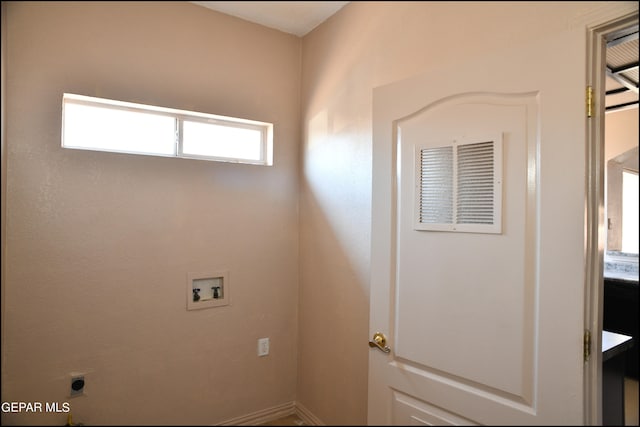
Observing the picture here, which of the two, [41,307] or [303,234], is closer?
[41,307]

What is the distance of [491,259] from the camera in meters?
0.92

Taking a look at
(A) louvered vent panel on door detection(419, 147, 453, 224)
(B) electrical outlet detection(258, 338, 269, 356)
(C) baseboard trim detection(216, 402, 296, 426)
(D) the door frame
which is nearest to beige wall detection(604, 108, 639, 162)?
(D) the door frame

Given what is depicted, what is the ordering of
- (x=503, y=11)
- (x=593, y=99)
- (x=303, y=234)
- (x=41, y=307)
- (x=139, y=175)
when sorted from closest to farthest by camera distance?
(x=593, y=99)
(x=503, y=11)
(x=41, y=307)
(x=139, y=175)
(x=303, y=234)

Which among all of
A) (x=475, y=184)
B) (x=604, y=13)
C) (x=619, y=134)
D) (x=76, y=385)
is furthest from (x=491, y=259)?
(x=76, y=385)

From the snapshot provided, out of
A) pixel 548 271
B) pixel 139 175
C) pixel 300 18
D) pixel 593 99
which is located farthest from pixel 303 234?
pixel 593 99

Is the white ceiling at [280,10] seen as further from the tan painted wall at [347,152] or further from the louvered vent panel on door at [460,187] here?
the louvered vent panel on door at [460,187]

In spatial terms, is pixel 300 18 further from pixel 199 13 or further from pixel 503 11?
pixel 503 11

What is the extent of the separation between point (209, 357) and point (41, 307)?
2.26 feet

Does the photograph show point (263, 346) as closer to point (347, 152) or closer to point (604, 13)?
point (347, 152)

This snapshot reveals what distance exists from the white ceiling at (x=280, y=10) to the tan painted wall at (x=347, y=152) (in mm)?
68

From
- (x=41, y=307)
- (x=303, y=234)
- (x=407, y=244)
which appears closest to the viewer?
(x=407, y=244)

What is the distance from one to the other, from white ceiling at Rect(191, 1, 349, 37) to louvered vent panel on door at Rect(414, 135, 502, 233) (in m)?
0.88

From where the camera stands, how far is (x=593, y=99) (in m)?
0.80

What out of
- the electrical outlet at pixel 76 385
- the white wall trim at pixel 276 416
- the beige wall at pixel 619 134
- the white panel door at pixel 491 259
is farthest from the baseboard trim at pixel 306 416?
the beige wall at pixel 619 134
